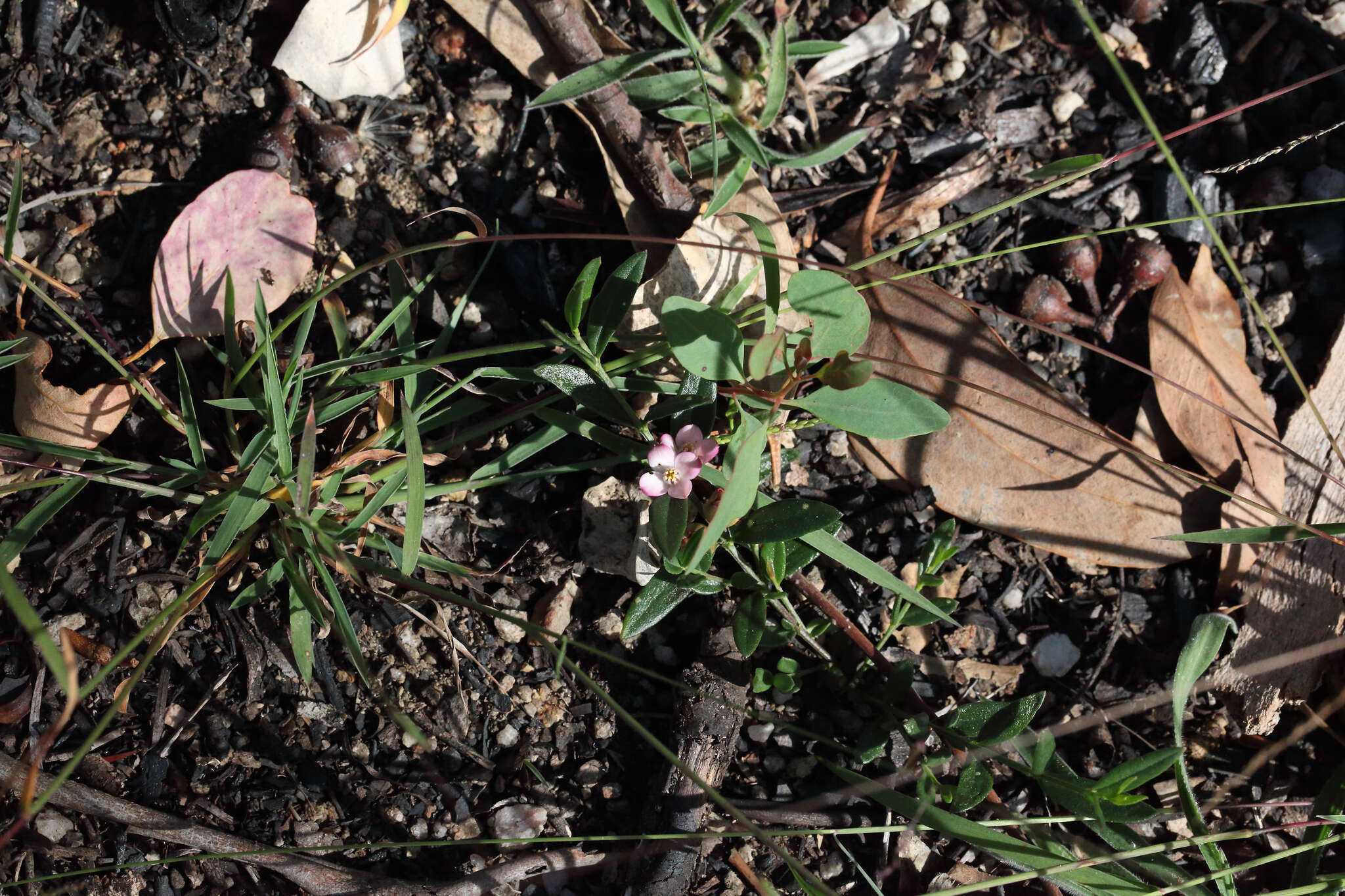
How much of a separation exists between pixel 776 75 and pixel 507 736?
159cm

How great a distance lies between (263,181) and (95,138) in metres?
0.45

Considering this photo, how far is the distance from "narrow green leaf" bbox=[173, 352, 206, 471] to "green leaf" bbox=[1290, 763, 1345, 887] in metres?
2.36

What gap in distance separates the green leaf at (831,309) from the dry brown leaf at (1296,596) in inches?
48.0

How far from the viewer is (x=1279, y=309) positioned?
90.9 inches

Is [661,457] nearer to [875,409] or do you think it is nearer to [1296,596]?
[875,409]

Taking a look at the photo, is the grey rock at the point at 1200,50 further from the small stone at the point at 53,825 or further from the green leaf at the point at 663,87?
the small stone at the point at 53,825

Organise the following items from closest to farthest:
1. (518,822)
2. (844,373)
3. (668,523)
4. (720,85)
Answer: (844,373), (668,523), (518,822), (720,85)

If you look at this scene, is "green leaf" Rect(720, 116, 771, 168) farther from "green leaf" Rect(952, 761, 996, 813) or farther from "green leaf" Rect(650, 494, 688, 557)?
"green leaf" Rect(952, 761, 996, 813)

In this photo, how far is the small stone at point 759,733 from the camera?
78.5 inches

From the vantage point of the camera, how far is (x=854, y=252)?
2207 millimetres

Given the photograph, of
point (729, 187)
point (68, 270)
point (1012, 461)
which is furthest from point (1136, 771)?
point (68, 270)

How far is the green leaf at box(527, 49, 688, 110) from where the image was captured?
192 cm

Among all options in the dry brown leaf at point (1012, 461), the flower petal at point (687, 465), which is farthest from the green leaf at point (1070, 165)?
the flower petal at point (687, 465)

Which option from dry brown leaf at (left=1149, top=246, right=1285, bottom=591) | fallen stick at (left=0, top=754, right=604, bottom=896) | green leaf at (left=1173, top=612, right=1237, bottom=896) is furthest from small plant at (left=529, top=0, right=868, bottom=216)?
fallen stick at (left=0, top=754, right=604, bottom=896)
